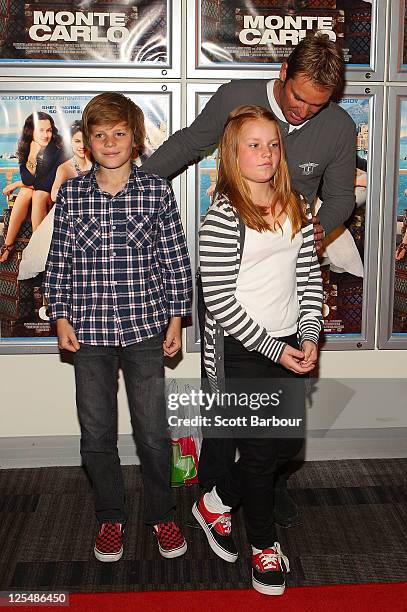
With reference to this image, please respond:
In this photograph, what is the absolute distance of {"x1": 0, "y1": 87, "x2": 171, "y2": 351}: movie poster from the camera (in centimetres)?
302

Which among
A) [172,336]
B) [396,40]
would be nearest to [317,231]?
[172,336]

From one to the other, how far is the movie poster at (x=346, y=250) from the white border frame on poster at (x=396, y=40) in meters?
0.15

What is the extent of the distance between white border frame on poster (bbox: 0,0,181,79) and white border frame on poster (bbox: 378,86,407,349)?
2.82 feet

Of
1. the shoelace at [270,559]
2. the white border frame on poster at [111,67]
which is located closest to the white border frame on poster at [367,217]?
the white border frame on poster at [111,67]

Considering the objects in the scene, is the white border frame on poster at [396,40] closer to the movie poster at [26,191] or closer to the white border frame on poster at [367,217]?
the white border frame on poster at [367,217]

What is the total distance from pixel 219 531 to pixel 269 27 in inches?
73.0

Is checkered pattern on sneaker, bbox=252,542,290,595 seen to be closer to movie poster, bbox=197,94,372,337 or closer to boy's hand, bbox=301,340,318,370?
boy's hand, bbox=301,340,318,370

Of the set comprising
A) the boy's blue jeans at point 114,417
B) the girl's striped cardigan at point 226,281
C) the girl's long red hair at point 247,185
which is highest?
the girl's long red hair at point 247,185

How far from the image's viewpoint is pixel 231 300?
229 centimetres

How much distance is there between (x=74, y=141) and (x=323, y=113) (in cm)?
98

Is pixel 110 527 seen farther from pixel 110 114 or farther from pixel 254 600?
pixel 110 114

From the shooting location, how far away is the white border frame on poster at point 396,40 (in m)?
3.05

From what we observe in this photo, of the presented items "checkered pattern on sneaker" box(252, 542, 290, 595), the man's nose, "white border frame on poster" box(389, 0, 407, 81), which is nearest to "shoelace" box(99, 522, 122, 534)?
"checkered pattern on sneaker" box(252, 542, 290, 595)

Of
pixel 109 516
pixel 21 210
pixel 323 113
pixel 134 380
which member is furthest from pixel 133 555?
pixel 323 113
